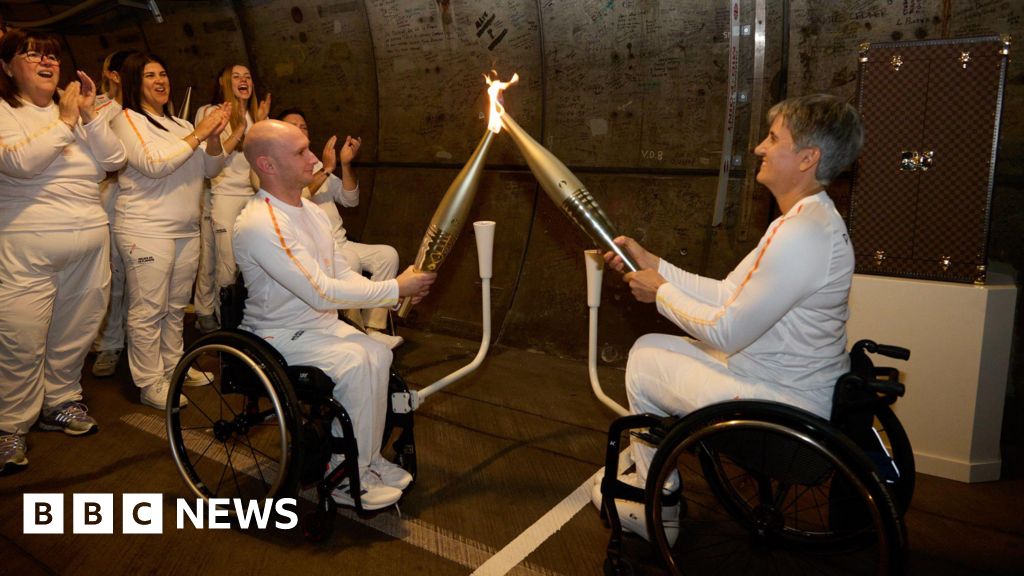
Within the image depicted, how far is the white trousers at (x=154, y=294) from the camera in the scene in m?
3.56

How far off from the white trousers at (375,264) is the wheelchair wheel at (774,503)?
8.68 feet

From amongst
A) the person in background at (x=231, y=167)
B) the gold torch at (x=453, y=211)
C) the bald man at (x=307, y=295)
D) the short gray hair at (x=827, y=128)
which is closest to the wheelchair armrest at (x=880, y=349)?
the short gray hair at (x=827, y=128)

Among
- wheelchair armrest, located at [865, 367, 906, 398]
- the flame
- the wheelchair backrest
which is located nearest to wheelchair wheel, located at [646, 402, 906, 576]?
wheelchair armrest, located at [865, 367, 906, 398]

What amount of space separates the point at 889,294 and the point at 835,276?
1275 millimetres

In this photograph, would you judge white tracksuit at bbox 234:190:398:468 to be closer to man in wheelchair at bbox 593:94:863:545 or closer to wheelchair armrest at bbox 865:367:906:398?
man in wheelchair at bbox 593:94:863:545

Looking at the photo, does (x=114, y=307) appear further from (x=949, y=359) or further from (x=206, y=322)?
(x=949, y=359)

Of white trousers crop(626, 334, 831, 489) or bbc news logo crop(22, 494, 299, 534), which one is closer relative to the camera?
white trousers crop(626, 334, 831, 489)

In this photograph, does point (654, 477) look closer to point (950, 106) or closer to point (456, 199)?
point (456, 199)

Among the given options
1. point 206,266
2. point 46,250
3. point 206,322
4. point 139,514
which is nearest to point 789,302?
point 139,514

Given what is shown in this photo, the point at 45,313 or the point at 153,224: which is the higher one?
the point at 153,224

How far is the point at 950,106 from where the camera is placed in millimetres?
2789

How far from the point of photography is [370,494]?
8.23 ft

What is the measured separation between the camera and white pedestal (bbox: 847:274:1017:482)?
2793 mm

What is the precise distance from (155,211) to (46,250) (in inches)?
26.0
